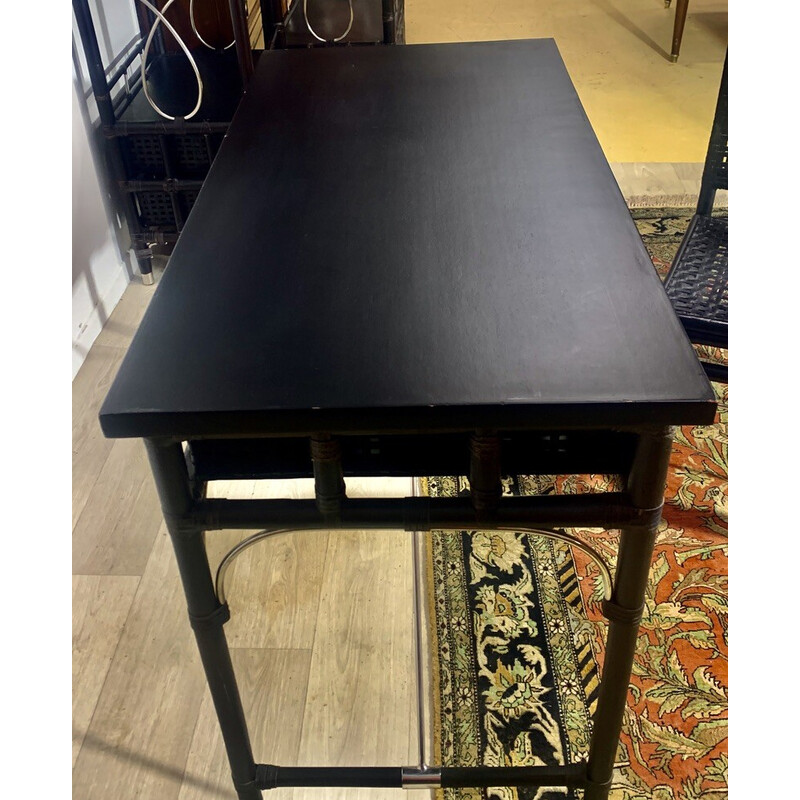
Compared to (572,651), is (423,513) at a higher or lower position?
higher

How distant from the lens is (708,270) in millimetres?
1647

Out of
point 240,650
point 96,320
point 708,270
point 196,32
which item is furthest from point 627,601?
point 196,32

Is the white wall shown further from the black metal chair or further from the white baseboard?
the black metal chair

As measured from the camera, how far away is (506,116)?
1.35 m

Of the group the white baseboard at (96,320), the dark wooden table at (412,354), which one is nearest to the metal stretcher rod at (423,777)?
the dark wooden table at (412,354)

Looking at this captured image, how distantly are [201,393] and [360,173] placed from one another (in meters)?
0.54

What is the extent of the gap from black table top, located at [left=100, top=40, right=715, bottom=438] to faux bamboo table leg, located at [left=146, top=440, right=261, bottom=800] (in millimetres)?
94

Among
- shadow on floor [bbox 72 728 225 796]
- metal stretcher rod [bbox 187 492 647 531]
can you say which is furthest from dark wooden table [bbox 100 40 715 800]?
shadow on floor [bbox 72 728 225 796]

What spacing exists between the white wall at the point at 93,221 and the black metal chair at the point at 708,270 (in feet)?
4.81

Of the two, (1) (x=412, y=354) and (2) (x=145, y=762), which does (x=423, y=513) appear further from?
(2) (x=145, y=762)

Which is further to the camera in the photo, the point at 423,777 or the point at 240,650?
the point at 240,650

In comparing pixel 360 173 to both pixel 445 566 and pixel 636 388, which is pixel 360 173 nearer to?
pixel 636 388

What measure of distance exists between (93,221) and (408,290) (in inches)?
63.2
